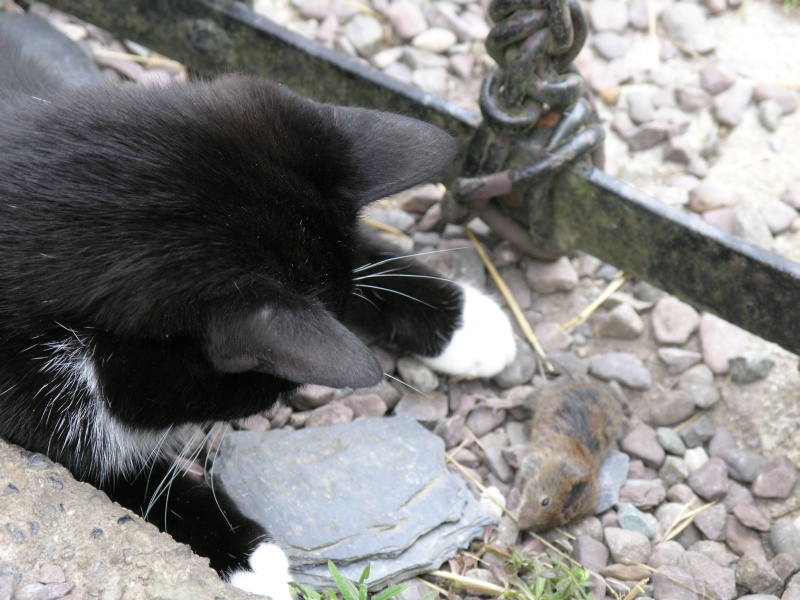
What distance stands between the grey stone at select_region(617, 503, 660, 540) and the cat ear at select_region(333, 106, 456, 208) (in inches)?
34.5

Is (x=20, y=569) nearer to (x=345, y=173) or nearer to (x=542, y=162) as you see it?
(x=345, y=173)

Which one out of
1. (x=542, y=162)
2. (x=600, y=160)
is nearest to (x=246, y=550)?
(x=542, y=162)

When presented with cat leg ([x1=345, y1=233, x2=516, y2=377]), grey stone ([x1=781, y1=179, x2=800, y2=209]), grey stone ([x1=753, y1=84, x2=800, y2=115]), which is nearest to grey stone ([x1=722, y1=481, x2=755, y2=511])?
cat leg ([x1=345, y1=233, x2=516, y2=377])

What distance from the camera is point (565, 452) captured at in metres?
1.94

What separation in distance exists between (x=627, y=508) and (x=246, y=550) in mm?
825

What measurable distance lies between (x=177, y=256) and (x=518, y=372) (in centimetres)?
108

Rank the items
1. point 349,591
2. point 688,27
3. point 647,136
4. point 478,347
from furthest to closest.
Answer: point 688,27
point 647,136
point 478,347
point 349,591

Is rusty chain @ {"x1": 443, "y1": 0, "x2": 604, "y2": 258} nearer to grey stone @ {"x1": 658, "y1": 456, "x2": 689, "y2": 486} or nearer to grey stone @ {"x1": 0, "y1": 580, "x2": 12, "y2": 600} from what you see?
grey stone @ {"x1": 658, "y1": 456, "x2": 689, "y2": 486}

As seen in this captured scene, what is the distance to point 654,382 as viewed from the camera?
224cm

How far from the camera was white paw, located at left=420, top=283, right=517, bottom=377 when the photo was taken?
7.10 ft

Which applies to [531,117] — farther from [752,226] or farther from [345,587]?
[345,587]

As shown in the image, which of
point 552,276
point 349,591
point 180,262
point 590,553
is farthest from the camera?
point 552,276

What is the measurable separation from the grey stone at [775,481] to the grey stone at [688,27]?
63.6 inches

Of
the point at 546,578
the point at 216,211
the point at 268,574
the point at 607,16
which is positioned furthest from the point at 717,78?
the point at 268,574
